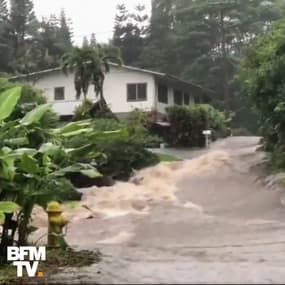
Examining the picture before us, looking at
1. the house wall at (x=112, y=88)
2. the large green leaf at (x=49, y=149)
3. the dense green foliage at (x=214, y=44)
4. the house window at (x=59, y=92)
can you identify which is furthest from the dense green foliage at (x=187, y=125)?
the large green leaf at (x=49, y=149)

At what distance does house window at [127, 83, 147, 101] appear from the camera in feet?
136

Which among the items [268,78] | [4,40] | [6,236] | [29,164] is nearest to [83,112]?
[268,78]

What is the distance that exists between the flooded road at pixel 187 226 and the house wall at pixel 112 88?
15.8m

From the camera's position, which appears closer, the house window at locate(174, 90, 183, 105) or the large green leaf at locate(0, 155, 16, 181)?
the large green leaf at locate(0, 155, 16, 181)

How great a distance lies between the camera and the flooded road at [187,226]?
23.1ft

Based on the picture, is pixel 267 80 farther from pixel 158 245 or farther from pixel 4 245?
pixel 4 245

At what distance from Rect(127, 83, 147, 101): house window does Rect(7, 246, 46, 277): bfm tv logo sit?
111 feet

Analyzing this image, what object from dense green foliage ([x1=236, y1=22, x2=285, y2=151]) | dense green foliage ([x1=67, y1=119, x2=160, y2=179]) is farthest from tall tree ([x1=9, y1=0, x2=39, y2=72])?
dense green foliage ([x1=236, y1=22, x2=285, y2=151])

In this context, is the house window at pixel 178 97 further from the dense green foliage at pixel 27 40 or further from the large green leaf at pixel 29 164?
the large green leaf at pixel 29 164

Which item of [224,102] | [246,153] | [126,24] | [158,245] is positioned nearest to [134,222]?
[158,245]

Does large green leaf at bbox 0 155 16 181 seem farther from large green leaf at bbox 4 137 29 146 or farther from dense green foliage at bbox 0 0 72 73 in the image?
dense green foliage at bbox 0 0 72 73

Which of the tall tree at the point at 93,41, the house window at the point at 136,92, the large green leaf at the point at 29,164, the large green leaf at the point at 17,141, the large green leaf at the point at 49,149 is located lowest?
the large green leaf at the point at 29,164

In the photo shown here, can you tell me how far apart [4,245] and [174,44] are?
47.9 m

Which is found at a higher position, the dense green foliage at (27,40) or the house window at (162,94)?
the dense green foliage at (27,40)
